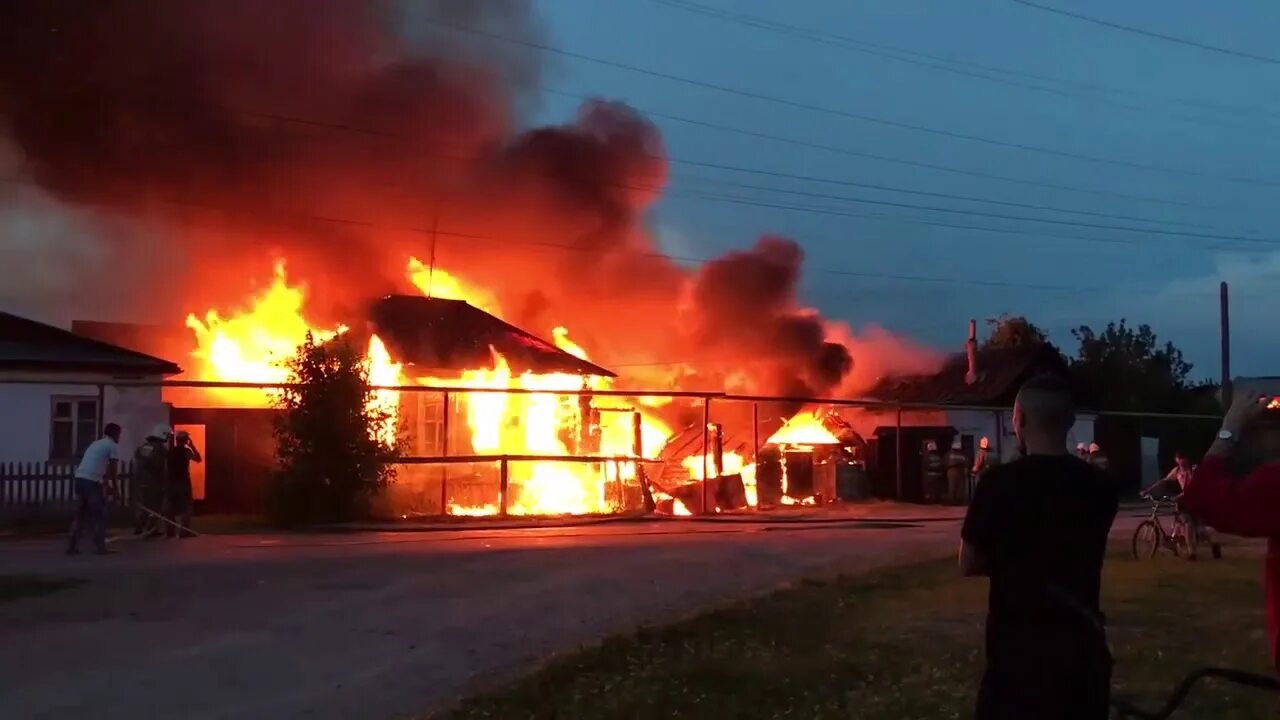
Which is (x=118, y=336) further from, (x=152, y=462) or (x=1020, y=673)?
(x=1020, y=673)

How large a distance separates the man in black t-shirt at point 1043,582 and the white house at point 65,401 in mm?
20416

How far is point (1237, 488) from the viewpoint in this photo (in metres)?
3.37

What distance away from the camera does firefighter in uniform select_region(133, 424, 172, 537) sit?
16281 mm

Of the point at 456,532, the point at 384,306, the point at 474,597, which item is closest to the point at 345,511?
the point at 456,532

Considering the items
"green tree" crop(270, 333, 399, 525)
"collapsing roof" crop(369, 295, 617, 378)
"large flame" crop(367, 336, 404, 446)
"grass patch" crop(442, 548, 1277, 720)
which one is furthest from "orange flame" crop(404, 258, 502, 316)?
"grass patch" crop(442, 548, 1277, 720)

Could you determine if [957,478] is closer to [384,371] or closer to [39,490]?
[384,371]

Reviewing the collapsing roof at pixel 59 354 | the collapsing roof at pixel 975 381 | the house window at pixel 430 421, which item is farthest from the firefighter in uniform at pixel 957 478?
the collapsing roof at pixel 59 354

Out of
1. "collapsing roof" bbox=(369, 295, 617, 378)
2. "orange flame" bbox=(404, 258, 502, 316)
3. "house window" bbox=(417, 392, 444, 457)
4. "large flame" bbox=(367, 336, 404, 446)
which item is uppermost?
"orange flame" bbox=(404, 258, 502, 316)

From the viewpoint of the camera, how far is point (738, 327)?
36438 millimetres

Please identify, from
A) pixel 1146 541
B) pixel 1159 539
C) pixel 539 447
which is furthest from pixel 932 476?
pixel 1159 539

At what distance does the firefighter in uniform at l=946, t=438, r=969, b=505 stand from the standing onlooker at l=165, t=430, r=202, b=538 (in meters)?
17.1

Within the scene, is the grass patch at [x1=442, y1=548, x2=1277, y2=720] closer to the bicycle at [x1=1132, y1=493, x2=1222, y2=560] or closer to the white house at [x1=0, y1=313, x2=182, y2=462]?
the bicycle at [x1=1132, y1=493, x2=1222, y2=560]

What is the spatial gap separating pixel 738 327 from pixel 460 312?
1026cm

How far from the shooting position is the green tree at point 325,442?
18250 millimetres
